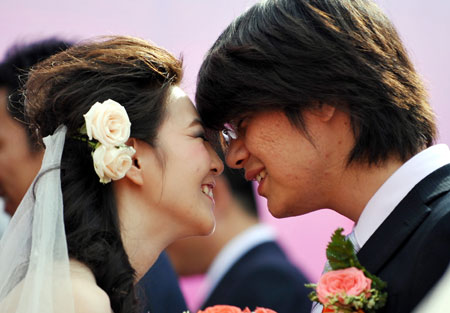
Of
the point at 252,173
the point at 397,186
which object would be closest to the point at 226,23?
the point at 252,173

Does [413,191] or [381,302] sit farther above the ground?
[413,191]

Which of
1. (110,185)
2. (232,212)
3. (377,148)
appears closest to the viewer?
(377,148)

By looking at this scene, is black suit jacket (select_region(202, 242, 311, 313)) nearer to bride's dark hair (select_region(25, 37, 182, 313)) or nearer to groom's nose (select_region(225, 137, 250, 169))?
groom's nose (select_region(225, 137, 250, 169))

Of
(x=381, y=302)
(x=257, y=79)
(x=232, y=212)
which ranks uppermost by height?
(x=257, y=79)

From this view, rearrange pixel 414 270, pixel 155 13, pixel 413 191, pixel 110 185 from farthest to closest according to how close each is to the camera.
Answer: pixel 155 13, pixel 110 185, pixel 413 191, pixel 414 270

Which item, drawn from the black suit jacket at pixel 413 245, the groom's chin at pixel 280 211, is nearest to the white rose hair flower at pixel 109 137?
the groom's chin at pixel 280 211

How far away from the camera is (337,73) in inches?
130

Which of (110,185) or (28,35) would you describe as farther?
(28,35)

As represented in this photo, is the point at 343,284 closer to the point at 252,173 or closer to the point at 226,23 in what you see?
the point at 252,173

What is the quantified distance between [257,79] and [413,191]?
3.04 feet

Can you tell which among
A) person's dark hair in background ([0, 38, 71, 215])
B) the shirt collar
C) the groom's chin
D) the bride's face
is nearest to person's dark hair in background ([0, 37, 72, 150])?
person's dark hair in background ([0, 38, 71, 215])

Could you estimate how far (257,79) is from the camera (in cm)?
340

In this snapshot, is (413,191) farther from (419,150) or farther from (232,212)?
(232,212)

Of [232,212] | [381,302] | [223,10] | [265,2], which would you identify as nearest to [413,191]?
[381,302]
